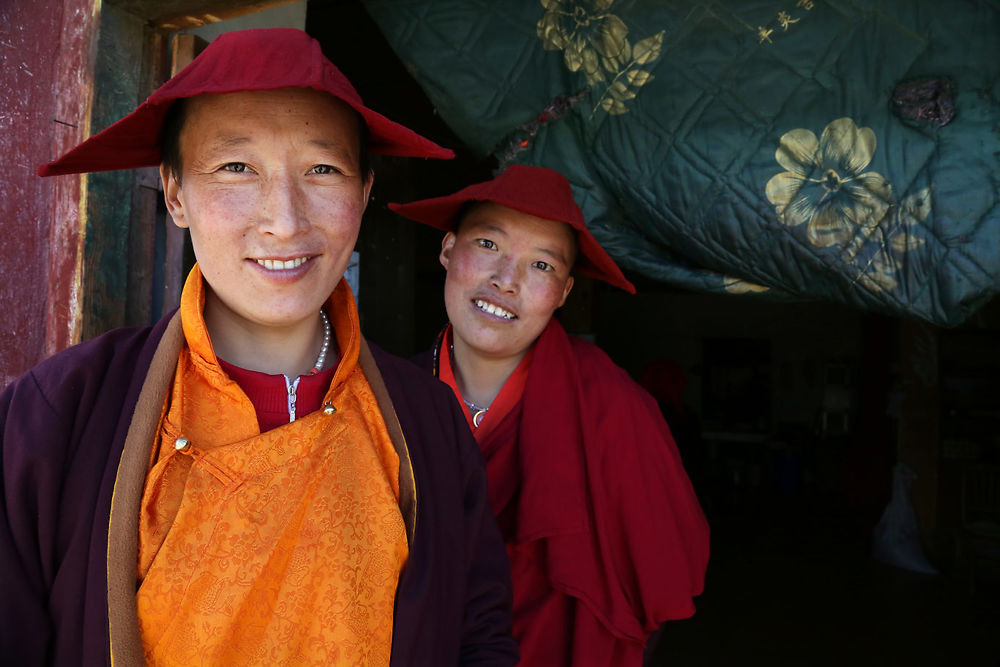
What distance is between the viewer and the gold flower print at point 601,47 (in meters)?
2.02

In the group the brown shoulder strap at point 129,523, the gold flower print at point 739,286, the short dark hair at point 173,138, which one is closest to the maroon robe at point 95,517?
the brown shoulder strap at point 129,523

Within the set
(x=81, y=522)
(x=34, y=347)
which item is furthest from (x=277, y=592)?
(x=34, y=347)

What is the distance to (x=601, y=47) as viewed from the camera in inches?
81.7

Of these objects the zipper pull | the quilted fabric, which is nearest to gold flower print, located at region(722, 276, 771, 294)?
the quilted fabric

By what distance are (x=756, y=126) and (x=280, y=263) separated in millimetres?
1293

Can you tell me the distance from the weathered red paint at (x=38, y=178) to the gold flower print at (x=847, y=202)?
5.69ft

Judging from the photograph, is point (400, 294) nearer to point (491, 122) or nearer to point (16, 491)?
point (491, 122)

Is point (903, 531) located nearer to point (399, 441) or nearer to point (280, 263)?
point (399, 441)

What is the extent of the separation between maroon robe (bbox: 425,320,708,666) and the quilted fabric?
44 cm

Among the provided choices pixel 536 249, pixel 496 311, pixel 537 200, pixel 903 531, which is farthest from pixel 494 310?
pixel 903 531

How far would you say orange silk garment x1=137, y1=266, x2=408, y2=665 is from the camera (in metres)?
1.02

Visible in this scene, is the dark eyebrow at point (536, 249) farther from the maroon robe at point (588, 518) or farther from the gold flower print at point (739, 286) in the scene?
the gold flower print at point (739, 286)

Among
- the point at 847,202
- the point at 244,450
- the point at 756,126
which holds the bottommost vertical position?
the point at 244,450

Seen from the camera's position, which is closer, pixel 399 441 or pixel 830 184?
pixel 399 441
